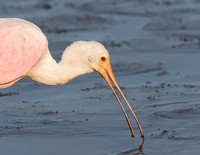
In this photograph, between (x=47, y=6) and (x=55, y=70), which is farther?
(x=47, y=6)

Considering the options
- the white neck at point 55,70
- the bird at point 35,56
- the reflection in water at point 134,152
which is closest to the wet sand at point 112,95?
the reflection in water at point 134,152

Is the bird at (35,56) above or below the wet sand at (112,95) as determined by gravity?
above

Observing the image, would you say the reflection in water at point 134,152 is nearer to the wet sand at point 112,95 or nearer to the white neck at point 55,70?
the wet sand at point 112,95

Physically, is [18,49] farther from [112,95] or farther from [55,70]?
[112,95]

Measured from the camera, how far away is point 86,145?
7.39 metres

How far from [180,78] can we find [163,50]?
189 cm

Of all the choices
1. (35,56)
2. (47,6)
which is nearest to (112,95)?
(35,56)

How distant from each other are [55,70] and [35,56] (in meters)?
0.29

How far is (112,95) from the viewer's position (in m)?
9.35

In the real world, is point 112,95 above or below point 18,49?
below

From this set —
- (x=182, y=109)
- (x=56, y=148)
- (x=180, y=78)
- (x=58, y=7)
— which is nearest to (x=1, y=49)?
(x=56, y=148)

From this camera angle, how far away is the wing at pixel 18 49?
7449mm

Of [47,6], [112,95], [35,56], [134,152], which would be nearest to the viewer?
[134,152]

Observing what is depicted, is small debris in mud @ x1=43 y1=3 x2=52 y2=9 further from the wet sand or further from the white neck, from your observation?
the white neck
